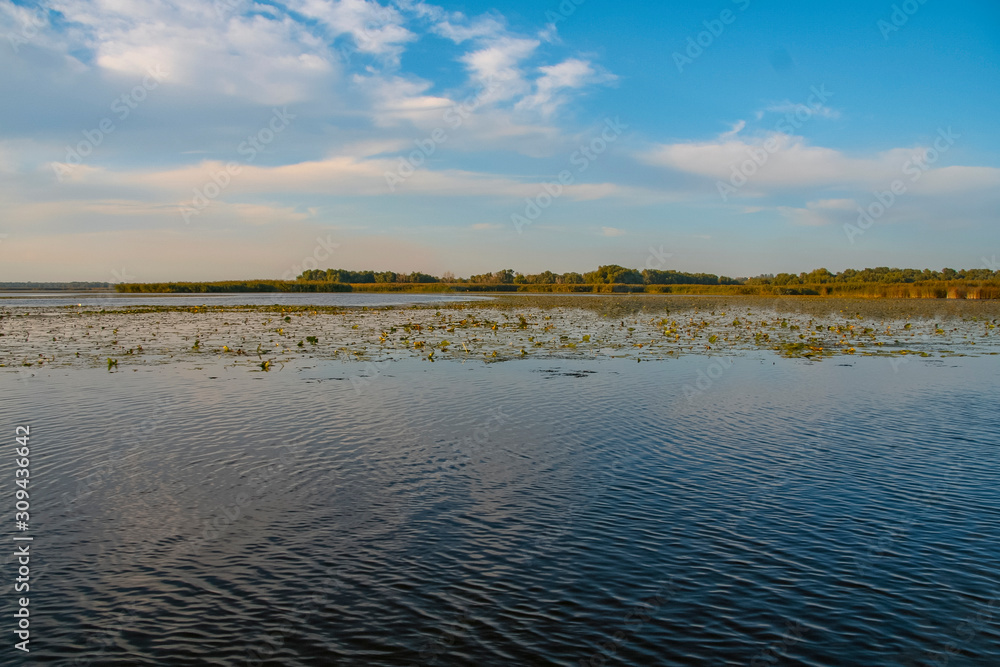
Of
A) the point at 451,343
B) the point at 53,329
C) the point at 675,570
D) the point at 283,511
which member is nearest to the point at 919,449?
the point at 675,570

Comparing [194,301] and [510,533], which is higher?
[194,301]

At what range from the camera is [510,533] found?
9102mm

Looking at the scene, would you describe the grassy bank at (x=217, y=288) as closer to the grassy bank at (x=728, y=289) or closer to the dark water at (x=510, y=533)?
the grassy bank at (x=728, y=289)

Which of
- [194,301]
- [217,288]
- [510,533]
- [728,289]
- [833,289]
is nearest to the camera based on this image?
[510,533]

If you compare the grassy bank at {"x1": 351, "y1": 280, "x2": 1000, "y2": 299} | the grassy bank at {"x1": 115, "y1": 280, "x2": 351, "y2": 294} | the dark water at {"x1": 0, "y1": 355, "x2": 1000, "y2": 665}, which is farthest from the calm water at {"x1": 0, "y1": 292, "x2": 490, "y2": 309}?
the dark water at {"x1": 0, "y1": 355, "x2": 1000, "y2": 665}

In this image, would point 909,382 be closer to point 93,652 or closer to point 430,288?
point 93,652

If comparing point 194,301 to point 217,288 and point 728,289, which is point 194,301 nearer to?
point 217,288

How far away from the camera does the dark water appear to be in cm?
649

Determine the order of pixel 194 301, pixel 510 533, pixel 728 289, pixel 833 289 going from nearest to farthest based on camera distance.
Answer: pixel 510 533 → pixel 194 301 → pixel 833 289 → pixel 728 289

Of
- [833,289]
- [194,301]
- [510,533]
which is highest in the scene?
[833,289]

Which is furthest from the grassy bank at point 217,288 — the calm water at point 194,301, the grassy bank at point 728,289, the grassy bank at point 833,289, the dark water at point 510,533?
the dark water at point 510,533

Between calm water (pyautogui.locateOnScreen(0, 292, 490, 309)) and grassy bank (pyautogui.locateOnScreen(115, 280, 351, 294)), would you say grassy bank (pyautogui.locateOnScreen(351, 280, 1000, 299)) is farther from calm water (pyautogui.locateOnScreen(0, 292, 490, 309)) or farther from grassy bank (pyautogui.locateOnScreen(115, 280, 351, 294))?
calm water (pyautogui.locateOnScreen(0, 292, 490, 309))

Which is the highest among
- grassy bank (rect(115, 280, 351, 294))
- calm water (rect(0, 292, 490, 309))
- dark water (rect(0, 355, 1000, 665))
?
grassy bank (rect(115, 280, 351, 294))

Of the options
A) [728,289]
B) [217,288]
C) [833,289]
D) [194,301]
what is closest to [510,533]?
[194,301]
